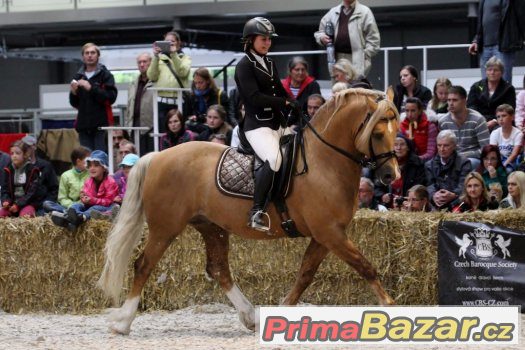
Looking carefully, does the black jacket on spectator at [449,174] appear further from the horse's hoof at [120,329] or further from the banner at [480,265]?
the horse's hoof at [120,329]

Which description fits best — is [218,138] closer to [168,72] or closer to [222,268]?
[168,72]

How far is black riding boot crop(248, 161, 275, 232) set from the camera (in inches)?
400

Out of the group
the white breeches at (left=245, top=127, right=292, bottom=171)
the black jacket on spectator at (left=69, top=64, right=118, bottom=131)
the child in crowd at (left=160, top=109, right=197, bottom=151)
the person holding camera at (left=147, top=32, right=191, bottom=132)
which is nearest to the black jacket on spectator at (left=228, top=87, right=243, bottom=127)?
the person holding camera at (left=147, top=32, right=191, bottom=132)

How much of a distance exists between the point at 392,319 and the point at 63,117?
12251mm

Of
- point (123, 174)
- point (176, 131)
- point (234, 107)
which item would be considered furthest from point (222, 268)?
point (234, 107)

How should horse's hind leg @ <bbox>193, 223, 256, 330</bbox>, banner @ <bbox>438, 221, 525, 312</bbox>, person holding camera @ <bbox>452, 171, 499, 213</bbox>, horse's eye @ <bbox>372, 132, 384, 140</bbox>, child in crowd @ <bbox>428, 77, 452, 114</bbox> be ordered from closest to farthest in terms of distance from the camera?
horse's eye @ <bbox>372, 132, 384, 140</bbox> → horse's hind leg @ <bbox>193, 223, 256, 330</bbox> → banner @ <bbox>438, 221, 525, 312</bbox> → person holding camera @ <bbox>452, 171, 499, 213</bbox> → child in crowd @ <bbox>428, 77, 452, 114</bbox>

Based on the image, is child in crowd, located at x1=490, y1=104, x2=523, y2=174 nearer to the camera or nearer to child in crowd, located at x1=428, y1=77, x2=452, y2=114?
child in crowd, located at x1=428, y1=77, x2=452, y2=114

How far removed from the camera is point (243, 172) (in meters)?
10.5

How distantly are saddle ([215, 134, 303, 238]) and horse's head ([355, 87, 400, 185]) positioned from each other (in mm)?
715

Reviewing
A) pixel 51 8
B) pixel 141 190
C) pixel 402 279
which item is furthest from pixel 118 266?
pixel 51 8

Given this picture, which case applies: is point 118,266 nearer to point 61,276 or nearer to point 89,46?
point 61,276

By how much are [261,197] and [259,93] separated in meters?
0.95

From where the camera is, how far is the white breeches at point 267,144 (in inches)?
402

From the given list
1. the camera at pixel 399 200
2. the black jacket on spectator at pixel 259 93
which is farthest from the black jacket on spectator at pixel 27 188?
the black jacket on spectator at pixel 259 93
